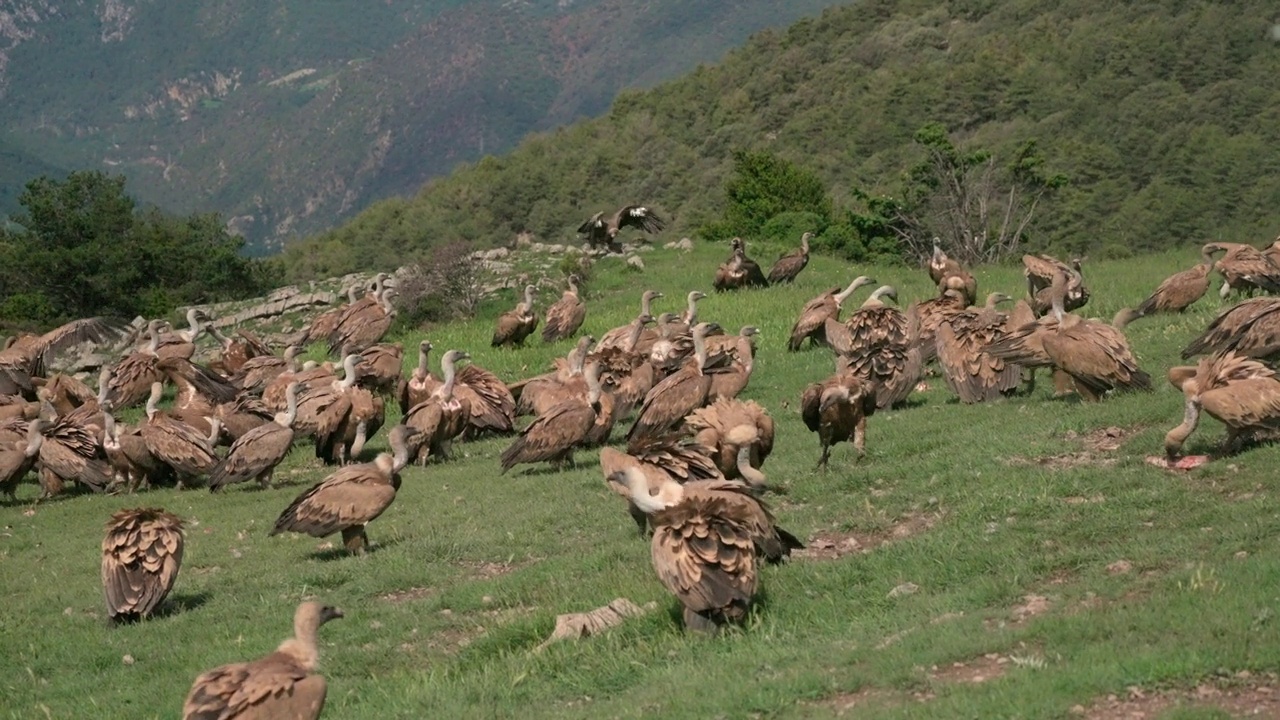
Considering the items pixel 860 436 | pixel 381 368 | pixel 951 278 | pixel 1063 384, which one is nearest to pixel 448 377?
pixel 381 368

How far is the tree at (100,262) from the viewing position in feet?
137

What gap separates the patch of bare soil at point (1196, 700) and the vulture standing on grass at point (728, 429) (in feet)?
16.4

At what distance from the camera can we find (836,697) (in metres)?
7.11

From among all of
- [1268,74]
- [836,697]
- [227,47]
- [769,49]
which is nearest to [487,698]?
[836,697]

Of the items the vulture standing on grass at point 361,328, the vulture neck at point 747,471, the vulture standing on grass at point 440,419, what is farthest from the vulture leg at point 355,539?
the vulture standing on grass at point 361,328

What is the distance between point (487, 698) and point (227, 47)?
7200 inches

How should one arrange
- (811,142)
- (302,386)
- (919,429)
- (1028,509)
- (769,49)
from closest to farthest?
(1028,509)
(919,429)
(302,386)
(811,142)
(769,49)

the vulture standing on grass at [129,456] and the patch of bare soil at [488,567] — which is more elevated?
the patch of bare soil at [488,567]

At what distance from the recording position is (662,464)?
1048 centimetres

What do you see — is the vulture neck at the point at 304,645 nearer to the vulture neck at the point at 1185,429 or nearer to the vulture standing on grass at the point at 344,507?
the vulture standing on grass at the point at 344,507

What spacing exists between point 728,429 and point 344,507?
10.1 ft

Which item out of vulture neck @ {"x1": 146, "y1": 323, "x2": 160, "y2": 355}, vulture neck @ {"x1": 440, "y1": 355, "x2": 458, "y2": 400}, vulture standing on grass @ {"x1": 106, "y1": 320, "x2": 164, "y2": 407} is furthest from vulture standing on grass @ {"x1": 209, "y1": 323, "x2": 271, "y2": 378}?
vulture neck @ {"x1": 440, "y1": 355, "x2": 458, "y2": 400}

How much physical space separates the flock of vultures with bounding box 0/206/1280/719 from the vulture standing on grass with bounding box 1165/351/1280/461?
0.02 m

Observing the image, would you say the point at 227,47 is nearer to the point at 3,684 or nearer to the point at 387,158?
the point at 387,158
